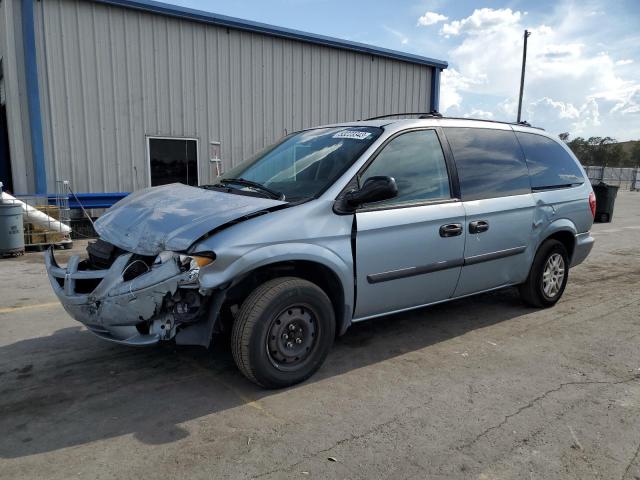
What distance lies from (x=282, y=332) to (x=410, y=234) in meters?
1.26

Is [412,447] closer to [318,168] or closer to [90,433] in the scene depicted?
[90,433]

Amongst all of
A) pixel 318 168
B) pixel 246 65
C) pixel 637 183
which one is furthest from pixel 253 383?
pixel 637 183

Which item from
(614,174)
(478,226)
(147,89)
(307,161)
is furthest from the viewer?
(614,174)

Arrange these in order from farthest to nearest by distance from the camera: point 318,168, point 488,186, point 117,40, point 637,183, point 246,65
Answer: point 637,183 < point 246,65 < point 117,40 < point 488,186 < point 318,168

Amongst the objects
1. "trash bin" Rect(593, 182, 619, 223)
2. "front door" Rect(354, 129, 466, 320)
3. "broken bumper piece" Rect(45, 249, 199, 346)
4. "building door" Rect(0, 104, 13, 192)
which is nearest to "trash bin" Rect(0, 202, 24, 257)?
"broken bumper piece" Rect(45, 249, 199, 346)

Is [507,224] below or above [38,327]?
above

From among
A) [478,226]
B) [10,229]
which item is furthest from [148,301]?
[10,229]

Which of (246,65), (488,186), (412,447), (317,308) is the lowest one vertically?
(412,447)

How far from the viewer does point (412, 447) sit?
110 inches

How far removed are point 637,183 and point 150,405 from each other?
4096 centimetres

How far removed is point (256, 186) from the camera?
396 cm

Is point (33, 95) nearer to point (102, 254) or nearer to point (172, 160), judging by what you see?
point (172, 160)

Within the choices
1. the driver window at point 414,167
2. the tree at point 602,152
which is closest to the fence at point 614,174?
the tree at point 602,152

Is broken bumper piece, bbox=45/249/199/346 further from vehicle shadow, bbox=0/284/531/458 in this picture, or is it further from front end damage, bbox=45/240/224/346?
vehicle shadow, bbox=0/284/531/458
